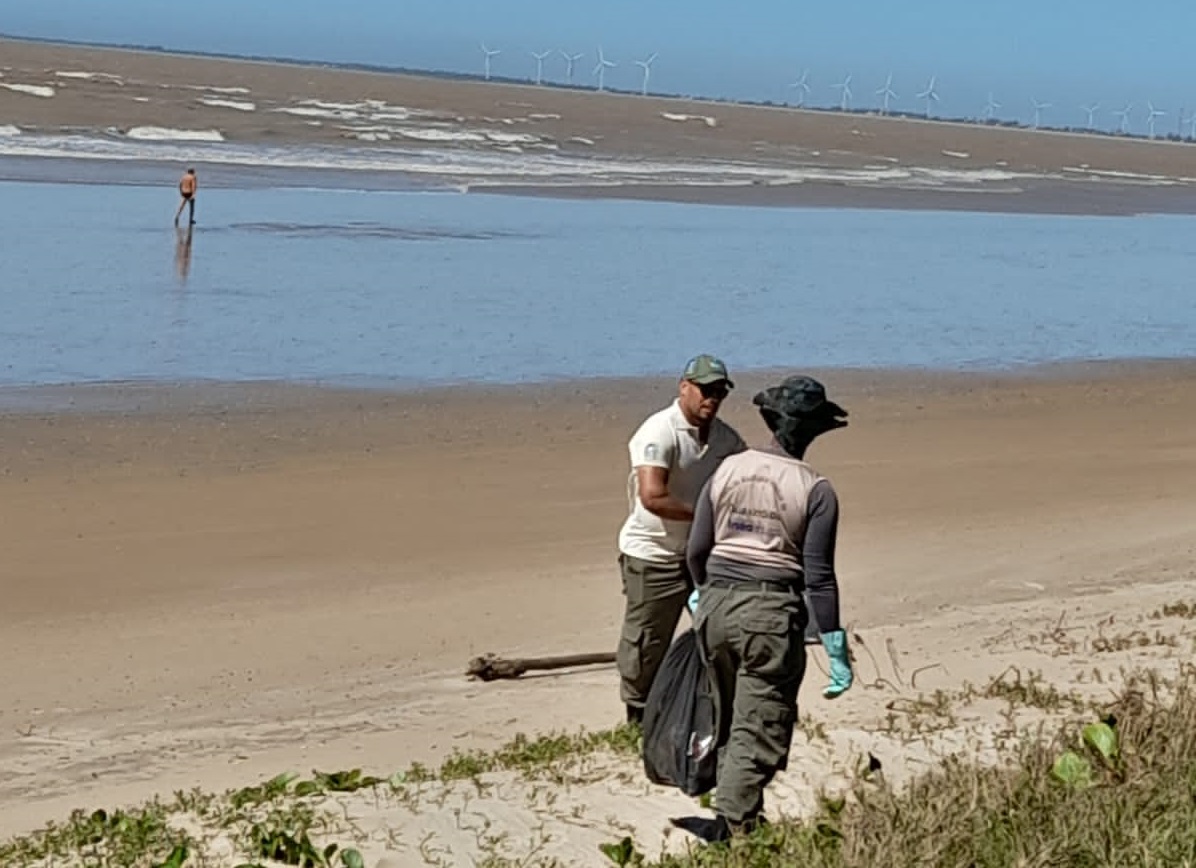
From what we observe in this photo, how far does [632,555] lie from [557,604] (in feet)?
11.0

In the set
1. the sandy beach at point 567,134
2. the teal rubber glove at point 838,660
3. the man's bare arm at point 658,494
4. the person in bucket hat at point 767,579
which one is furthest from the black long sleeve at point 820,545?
the sandy beach at point 567,134

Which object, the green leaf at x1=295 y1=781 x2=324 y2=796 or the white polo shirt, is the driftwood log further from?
the green leaf at x1=295 y1=781 x2=324 y2=796

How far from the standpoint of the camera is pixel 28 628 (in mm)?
9688

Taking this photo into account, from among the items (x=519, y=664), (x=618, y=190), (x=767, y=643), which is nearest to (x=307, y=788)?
(x=767, y=643)

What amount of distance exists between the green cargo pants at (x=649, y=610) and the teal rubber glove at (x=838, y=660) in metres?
1.31

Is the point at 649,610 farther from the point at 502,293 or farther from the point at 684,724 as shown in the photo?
the point at 502,293

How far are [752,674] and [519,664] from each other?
3286 mm

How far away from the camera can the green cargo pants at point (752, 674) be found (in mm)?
5852

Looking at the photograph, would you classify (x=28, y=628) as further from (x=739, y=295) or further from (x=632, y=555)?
(x=739, y=295)

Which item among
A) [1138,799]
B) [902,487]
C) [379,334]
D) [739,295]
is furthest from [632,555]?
[739,295]

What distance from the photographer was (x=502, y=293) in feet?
72.3

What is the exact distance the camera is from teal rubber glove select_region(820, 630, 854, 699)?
19.4 ft

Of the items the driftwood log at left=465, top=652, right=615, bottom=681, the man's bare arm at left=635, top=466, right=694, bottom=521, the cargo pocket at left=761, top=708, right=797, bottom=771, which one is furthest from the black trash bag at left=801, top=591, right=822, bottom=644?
the driftwood log at left=465, top=652, right=615, bottom=681

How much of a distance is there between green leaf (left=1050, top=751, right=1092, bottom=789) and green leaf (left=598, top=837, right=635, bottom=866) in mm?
1316
